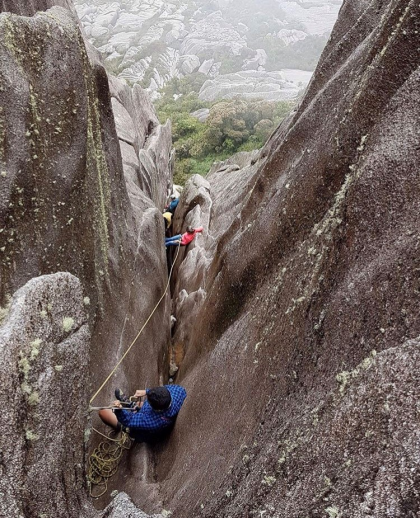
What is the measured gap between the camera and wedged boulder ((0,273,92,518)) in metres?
3.00

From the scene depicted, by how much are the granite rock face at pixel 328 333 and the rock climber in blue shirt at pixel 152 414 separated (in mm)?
206

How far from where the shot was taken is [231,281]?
241 inches

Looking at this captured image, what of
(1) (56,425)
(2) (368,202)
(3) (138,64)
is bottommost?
(3) (138,64)

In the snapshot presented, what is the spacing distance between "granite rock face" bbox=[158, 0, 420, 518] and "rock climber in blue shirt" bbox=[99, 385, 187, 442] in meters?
0.21

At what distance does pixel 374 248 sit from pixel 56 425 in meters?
3.33

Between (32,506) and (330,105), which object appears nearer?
(32,506)

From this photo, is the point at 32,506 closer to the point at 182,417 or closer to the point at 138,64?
the point at 182,417

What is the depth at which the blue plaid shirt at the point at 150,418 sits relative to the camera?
5.41m

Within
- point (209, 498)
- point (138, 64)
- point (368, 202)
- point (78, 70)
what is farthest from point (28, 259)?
point (138, 64)

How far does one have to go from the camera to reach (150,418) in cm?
543

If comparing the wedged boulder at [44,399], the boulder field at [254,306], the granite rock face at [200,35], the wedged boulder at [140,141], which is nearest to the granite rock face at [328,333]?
the boulder field at [254,306]

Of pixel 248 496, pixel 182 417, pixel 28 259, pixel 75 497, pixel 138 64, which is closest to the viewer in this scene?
pixel 248 496

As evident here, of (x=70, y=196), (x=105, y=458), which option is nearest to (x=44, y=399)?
(x=105, y=458)

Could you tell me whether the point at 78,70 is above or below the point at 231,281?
above
